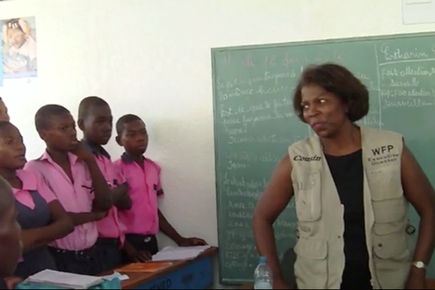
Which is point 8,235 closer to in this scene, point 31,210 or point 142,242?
point 31,210

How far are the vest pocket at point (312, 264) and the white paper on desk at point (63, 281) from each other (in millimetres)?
778

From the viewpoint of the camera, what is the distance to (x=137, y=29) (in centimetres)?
402

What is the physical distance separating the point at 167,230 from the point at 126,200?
446 mm

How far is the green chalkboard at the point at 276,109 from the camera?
3449 mm

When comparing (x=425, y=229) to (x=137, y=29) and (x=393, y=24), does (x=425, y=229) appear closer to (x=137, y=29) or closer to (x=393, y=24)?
(x=393, y=24)

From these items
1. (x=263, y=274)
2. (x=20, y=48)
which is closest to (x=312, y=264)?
(x=263, y=274)

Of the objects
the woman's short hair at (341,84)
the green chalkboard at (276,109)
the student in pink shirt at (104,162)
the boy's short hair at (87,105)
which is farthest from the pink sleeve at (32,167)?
the woman's short hair at (341,84)

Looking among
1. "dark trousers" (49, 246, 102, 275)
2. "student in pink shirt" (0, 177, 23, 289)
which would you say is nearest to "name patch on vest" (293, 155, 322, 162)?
"student in pink shirt" (0, 177, 23, 289)

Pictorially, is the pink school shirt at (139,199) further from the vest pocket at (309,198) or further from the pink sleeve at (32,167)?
the vest pocket at (309,198)

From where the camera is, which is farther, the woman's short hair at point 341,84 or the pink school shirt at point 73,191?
the pink school shirt at point 73,191

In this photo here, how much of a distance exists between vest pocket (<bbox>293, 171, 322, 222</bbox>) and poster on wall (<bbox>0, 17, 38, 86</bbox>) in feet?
8.83

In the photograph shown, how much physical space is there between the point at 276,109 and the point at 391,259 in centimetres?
166

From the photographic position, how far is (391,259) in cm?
219

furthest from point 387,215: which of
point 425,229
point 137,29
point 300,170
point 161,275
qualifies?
point 137,29
